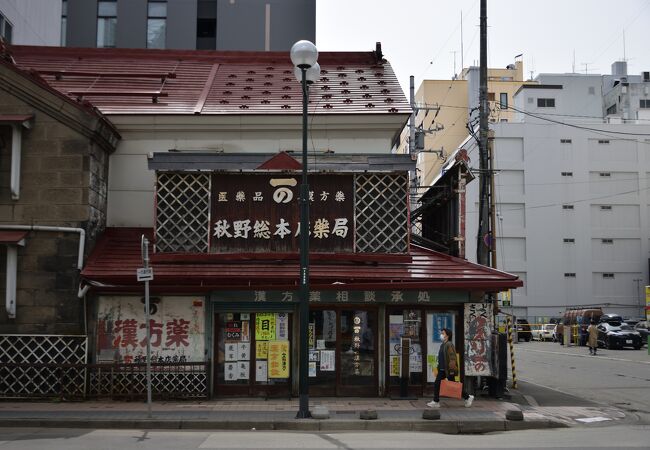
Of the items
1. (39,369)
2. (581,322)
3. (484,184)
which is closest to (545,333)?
(581,322)

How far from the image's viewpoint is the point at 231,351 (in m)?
16.5

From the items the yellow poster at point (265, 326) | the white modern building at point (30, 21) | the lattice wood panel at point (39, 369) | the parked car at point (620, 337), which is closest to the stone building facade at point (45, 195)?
the lattice wood panel at point (39, 369)

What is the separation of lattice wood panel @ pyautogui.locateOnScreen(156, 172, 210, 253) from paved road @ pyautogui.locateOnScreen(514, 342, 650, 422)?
9116 mm

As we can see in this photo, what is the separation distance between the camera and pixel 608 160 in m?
62.6

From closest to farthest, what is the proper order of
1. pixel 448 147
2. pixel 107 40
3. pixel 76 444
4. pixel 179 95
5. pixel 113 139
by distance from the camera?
pixel 76 444, pixel 113 139, pixel 179 95, pixel 107 40, pixel 448 147

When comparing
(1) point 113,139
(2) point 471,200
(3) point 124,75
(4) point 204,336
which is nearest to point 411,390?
(4) point 204,336

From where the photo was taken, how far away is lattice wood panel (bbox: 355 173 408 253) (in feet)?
55.2

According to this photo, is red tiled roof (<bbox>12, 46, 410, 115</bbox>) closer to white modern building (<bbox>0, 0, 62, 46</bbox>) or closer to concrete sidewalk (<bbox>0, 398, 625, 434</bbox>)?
white modern building (<bbox>0, 0, 62, 46</bbox>)

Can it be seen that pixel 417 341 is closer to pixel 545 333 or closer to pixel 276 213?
pixel 276 213

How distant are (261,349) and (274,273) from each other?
1.87 metres

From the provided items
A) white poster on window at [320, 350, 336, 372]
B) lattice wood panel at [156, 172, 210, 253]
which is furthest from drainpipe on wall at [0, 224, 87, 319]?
white poster on window at [320, 350, 336, 372]

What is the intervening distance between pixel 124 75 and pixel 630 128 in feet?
175

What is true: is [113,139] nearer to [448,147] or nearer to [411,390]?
[411,390]

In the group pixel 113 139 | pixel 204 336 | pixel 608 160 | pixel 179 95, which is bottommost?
pixel 204 336
